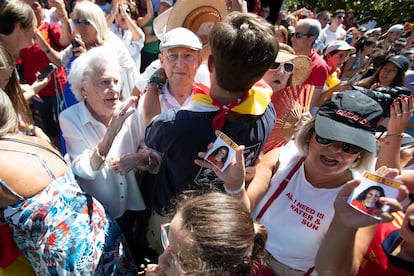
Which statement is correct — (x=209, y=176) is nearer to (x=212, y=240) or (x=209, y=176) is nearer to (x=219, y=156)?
(x=219, y=156)

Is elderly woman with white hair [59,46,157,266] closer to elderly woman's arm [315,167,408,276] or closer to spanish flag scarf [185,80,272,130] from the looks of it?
spanish flag scarf [185,80,272,130]

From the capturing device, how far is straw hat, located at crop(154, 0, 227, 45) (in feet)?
8.48

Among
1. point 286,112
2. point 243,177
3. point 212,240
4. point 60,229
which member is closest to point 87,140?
point 60,229

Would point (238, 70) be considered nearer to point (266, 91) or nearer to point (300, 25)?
point (266, 91)

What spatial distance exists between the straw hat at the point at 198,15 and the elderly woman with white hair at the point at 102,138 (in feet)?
2.51

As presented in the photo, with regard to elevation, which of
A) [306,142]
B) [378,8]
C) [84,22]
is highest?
[378,8]

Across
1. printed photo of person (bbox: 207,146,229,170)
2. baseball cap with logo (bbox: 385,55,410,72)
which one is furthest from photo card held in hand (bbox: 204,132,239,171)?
baseball cap with logo (bbox: 385,55,410,72)

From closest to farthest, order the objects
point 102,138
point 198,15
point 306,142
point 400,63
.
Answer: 1. point 306,142
2. point 102,138
3. point 198,15
4. point 400,63

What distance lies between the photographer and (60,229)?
1.52m

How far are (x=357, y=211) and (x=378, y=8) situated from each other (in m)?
21.4

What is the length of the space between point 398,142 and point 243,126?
3.47 feet

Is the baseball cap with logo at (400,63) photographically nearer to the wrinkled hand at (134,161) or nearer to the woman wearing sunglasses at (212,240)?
the wrinkled hand at (134,161)

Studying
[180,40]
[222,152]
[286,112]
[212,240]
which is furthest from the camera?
[286,112]

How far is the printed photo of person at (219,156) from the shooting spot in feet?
4.47
